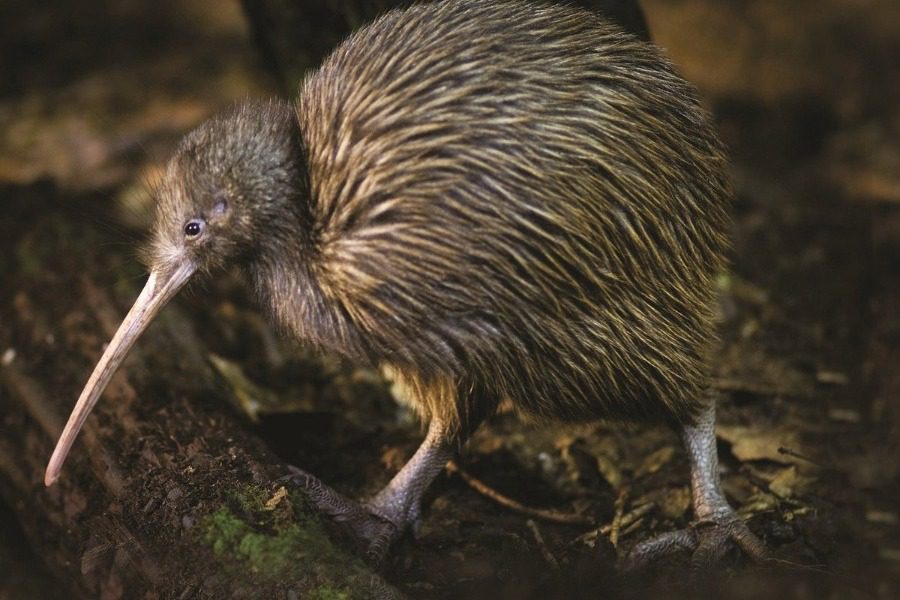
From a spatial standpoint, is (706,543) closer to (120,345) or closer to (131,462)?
(131,462)

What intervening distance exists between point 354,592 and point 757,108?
4.98 m

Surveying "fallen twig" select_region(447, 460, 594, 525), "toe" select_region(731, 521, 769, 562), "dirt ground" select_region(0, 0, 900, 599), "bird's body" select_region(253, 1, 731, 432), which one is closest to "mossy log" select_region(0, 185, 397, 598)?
"dirt ground" select_region(0, 0, 900, 599)

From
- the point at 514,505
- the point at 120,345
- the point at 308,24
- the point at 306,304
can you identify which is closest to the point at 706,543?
the point at 514,505

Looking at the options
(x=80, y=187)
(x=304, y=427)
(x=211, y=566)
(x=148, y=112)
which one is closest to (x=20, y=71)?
(x=148, y=112)

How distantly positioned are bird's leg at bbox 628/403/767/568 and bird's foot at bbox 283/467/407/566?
0.87 metres

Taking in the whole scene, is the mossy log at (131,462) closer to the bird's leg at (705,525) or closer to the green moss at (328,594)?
the green moss at (328,594)

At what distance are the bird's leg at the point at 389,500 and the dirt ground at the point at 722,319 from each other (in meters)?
0.10

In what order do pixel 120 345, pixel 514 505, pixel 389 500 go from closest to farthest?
1. pixel 120 345
2. pixel 389 500
3. pixel 514 505

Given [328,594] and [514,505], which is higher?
[328,594]

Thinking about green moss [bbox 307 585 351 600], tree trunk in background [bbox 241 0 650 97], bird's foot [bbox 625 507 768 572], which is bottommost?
bird's foot [bbox 625 507 768 572]

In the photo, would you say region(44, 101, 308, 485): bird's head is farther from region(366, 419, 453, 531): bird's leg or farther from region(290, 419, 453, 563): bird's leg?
region(366, 419, 453, 531): bird's leg

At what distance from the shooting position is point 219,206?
3.57 m

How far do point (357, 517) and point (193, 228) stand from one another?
47.5 inches

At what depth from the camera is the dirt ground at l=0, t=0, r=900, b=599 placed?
3869 millimetres
